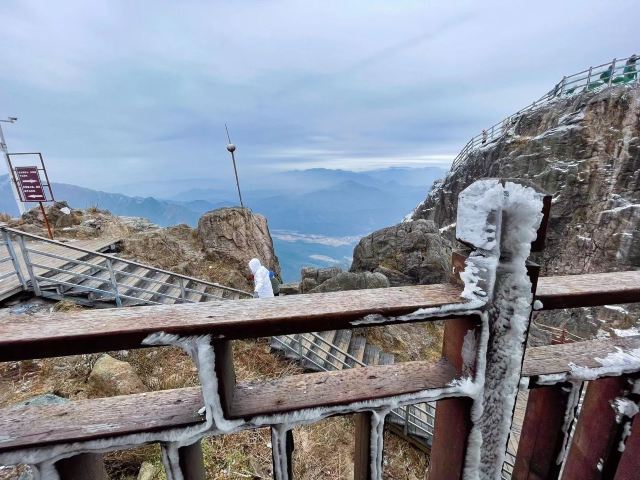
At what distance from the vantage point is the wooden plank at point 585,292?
83cm

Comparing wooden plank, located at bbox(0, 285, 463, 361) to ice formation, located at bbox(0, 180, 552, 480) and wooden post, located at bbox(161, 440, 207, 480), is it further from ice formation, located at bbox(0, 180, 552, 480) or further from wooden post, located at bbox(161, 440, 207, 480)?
wooden post, located at bbox(161, 440, 207, 480)

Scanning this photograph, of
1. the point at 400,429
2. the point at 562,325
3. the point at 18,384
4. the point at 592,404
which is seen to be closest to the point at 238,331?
the point at 592,404

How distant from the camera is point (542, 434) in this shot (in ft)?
3.60

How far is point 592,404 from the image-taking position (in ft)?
3.71

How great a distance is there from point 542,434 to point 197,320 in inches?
48.9

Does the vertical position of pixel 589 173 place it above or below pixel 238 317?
below

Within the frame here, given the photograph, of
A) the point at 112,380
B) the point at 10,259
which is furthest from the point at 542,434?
the point at 10,259

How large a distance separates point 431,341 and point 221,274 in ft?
23.9

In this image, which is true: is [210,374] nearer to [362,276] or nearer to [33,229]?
[362,276]

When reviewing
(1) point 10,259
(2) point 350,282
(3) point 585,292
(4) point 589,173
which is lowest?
(2) point 350,282

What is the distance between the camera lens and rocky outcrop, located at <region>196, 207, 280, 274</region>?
37.5 feet

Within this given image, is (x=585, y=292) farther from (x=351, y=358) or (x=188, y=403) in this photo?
(x=351, y=358)

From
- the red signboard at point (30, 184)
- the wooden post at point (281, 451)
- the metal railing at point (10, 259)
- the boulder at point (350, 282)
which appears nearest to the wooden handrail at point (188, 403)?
the wooden post at point (281, 451)

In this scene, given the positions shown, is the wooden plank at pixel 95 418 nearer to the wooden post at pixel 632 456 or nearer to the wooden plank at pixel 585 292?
the wooden plank at pixel 585 292
